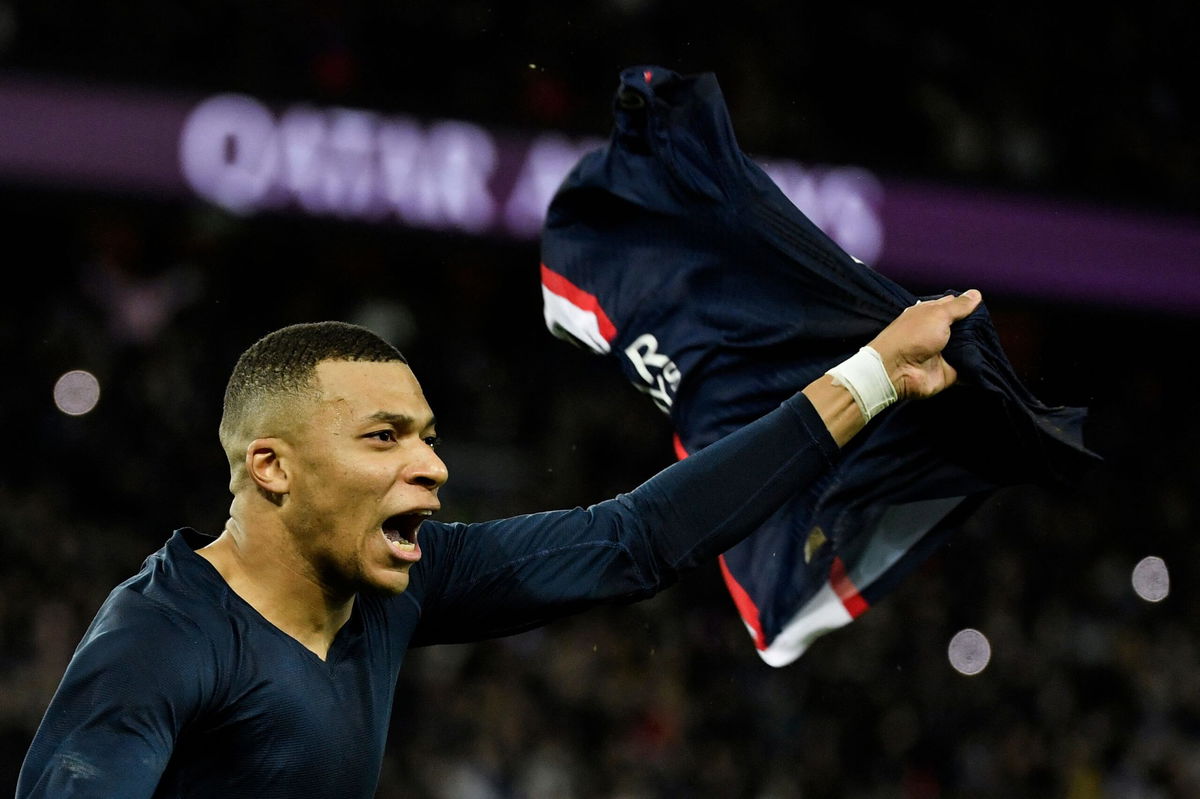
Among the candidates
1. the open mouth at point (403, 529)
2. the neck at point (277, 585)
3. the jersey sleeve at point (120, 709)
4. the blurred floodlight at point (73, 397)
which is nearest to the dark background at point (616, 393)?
the blurred floodlight at point (73, 397)

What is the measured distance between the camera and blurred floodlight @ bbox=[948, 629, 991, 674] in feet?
33.4

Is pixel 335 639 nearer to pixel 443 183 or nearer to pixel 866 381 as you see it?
pixel 866 381

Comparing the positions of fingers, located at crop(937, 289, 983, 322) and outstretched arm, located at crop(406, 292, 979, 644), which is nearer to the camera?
outstretched arm, located at crop(406, 292, 979, 644)

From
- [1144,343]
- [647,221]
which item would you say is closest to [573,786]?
[647,221]

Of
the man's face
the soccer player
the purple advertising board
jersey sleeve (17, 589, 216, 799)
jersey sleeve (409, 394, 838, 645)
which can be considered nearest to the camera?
jersey sleeve (17, 589, 216, 799)

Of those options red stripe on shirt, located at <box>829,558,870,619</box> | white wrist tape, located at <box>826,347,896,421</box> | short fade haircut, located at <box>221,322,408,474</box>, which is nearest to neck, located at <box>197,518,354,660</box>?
short fade haircut, located at <box>221,322,408,474</box>

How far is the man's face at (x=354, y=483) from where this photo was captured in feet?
8.38

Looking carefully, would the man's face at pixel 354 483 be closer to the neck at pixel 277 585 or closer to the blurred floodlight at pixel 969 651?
the neck at pixel 277 585

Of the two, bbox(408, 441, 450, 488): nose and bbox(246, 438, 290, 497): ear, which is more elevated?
bbox(246, 438, 290, 497): ear

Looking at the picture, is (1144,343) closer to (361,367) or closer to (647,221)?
(647,221)

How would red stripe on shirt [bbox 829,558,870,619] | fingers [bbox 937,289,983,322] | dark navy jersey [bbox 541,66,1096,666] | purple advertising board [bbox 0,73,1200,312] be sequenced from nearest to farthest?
fingers [bbox 937,289,983,322] < dark navy jersey [bbox 541,66,1096,666] < red stripe on shirt [bbox 829,558,870,619] < purple advertising board [bbox 0,73,1200,312]

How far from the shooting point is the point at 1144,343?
12523 millimetres

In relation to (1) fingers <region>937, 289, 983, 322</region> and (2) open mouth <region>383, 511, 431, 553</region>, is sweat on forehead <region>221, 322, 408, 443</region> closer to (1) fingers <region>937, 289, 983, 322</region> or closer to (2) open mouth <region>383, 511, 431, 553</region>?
(2) open mouth <region>383, 511, 431, 553</region>

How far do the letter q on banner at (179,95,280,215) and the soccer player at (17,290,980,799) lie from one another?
581cm
